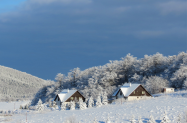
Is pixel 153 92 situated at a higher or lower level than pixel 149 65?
lower

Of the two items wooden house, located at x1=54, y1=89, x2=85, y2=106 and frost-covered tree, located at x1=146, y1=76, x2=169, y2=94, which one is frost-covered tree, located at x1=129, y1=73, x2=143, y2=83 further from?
wooden house, located at x1=54, y1=89, x2=85, y2=106

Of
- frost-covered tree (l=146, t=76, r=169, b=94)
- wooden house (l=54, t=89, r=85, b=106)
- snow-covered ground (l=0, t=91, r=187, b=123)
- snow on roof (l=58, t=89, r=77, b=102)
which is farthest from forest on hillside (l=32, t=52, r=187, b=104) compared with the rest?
snow-covered ground (l=0, t=91, r=187, b=123)

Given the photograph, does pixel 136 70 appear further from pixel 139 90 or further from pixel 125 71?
pixel 139 90

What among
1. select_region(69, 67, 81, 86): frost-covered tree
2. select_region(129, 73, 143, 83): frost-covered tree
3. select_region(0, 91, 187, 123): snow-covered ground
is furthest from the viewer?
select_region(69, 67, 81, 86): frost-covered tree

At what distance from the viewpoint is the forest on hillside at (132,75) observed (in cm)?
6988

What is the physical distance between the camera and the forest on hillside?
2751 inches

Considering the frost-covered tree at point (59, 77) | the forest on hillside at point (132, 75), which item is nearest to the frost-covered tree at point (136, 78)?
the forest on hillside at point (132, 75)

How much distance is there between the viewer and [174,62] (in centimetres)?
7569

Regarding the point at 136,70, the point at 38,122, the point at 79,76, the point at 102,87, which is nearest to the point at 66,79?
the point at 79,76

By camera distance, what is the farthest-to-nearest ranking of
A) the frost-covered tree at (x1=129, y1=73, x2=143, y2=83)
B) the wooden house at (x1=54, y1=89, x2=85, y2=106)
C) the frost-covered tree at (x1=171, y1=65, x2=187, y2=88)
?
1. the frost-covered tree at (x1=129, y1=73, x2=143, y2=83)
2. the wooden house at (x1=54, y1=89, x2=85, y2=106)
3. the frost-covered tree at (x1=171, y1=65, x2=187, y2=88)

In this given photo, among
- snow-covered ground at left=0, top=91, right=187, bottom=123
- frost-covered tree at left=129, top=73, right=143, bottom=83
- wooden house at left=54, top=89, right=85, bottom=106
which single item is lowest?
snow-covered ground at left=0, top=91, right=187, bottom=123

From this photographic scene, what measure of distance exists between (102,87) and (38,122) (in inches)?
1808

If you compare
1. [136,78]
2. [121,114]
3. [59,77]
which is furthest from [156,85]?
[59,77]

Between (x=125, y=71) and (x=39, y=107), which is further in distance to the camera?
(x=125, y=71)
